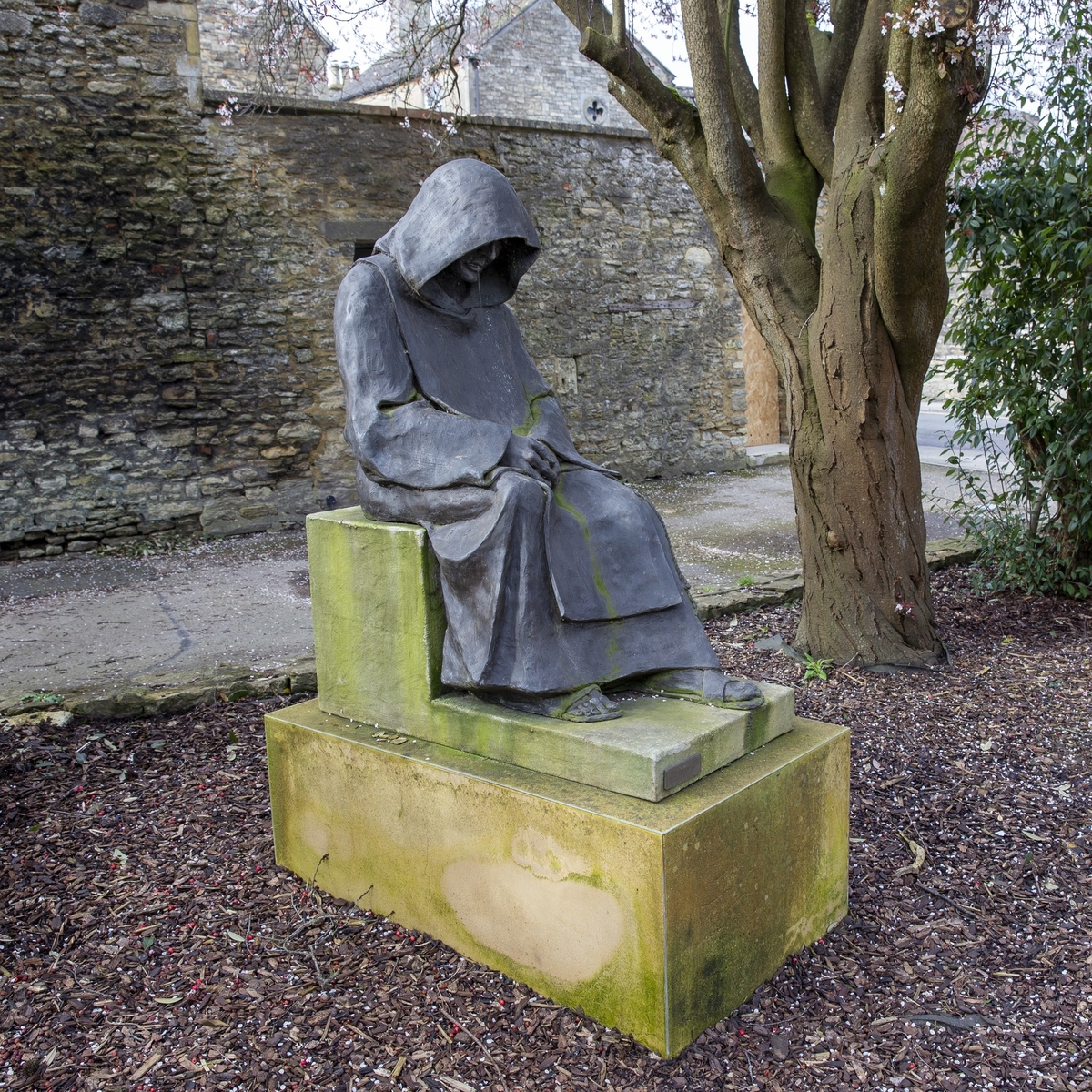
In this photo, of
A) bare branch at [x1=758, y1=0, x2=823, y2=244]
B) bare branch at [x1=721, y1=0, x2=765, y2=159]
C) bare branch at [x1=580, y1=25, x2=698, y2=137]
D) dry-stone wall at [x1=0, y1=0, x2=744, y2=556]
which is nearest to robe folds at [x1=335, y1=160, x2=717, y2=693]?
bare branch at [x1=580, y1=25, x2=698, y2=137]

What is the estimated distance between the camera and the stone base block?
2.14m

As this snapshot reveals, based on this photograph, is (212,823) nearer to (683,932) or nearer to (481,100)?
(683,932)

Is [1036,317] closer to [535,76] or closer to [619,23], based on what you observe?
[619,23]

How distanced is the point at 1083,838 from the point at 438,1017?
6.44ft

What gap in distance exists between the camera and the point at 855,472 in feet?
13.9

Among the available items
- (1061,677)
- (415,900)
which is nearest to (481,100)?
(1061,677)

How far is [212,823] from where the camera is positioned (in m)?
3.28

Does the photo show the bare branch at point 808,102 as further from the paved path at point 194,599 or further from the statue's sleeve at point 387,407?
the statue's sleeve at point 387,407

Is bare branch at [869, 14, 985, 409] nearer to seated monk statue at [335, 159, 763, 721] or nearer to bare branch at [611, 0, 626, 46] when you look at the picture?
bare branch at [611, 0, 626, 46]

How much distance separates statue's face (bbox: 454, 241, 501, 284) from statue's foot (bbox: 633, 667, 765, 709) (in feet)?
3.73

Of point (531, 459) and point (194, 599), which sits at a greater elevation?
point (531, 459)

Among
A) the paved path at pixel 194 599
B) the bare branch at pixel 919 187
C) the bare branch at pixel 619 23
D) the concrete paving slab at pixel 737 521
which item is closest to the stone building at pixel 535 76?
the concrete paving slab at pixel 737 521

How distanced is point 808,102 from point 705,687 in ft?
9.83

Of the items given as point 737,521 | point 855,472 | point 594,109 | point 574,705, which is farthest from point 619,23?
point 594,109
